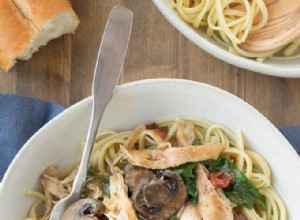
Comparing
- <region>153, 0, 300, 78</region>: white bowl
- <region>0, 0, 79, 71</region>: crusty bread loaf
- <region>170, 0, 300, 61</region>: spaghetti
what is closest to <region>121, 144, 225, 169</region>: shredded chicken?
<region>153, 0, 300, 78</region>: white bowl

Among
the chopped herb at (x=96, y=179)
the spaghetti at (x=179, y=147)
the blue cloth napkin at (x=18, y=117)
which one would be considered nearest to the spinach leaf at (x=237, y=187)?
the spaghetti at (x=179, y=147)

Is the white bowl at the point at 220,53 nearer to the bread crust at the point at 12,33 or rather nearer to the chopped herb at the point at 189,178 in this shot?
the chopped herb at the point at 189,178

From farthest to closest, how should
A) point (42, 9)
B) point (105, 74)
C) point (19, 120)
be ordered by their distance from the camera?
point (19, 120) < point (42, 9) < point (105, 74)

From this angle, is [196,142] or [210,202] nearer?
[210,202]

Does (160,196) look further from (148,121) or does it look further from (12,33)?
(12,33)

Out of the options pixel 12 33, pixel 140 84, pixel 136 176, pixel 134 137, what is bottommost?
pixel 136 176

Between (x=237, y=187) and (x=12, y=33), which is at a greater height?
(x=12, y=33)

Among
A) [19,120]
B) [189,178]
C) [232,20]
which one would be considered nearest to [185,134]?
[189,178]
